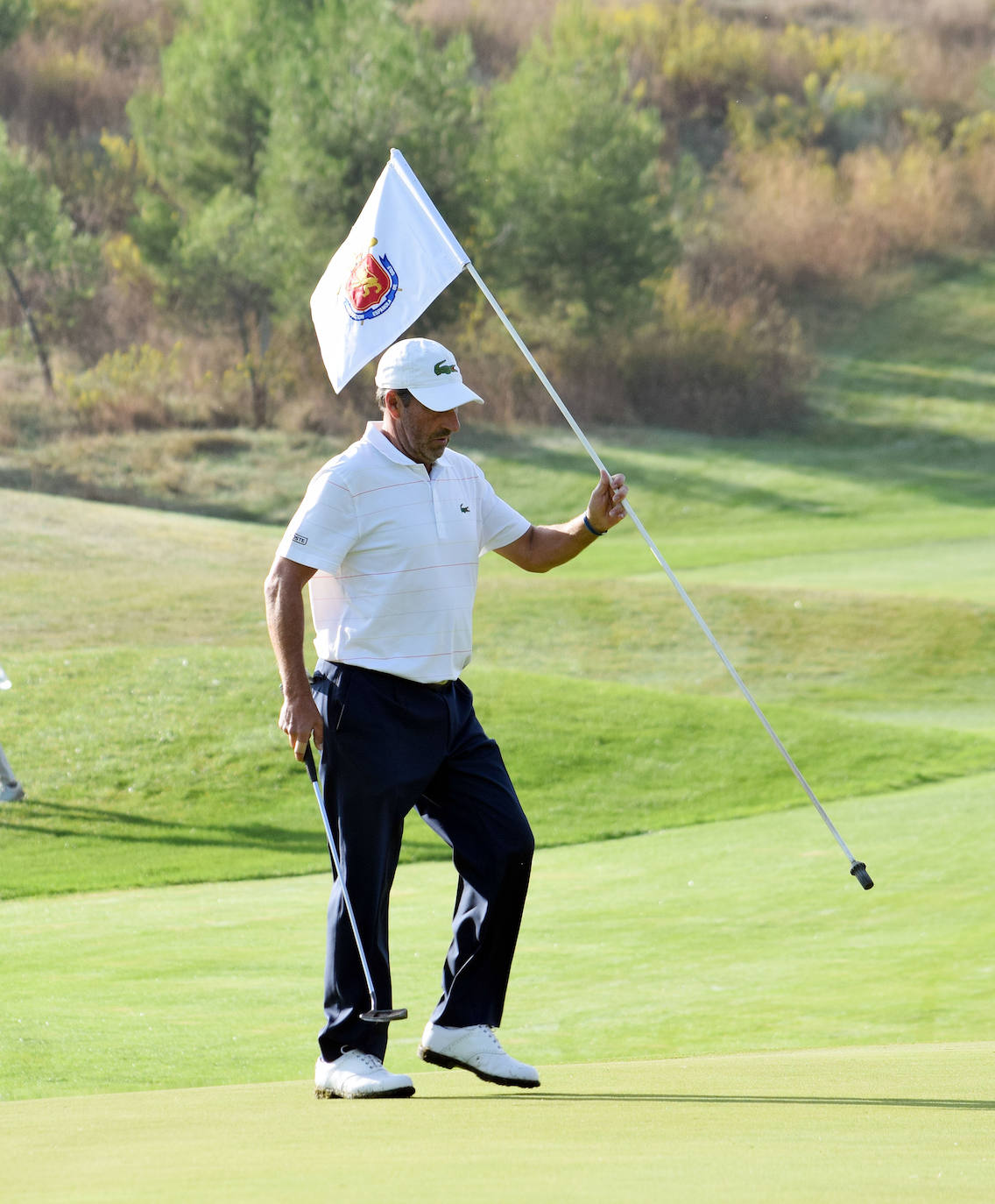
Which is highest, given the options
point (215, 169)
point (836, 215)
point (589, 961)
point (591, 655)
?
point (589, 961)

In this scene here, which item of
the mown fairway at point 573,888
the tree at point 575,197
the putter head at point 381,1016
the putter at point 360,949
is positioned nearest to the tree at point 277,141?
the tree at point 575,197

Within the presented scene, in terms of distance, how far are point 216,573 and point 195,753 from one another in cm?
933

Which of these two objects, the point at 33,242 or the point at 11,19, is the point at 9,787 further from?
the point at 11,19

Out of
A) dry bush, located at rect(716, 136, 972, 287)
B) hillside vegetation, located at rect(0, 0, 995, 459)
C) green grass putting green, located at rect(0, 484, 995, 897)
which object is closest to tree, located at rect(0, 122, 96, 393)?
hillside vegetation, located at rect(0, 0, 995, 459)

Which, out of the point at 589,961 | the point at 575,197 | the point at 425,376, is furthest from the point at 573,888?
the point at 575,197

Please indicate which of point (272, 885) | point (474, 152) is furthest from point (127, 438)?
point (272, 885)

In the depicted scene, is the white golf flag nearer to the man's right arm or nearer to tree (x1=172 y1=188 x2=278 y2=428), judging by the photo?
the man's right arm

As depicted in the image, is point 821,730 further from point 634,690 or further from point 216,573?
point 216,573

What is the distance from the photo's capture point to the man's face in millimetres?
3988

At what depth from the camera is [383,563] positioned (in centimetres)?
394

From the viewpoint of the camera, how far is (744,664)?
56.4ft

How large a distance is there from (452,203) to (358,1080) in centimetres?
2933

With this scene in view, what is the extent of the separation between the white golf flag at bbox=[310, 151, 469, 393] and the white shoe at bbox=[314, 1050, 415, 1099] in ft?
5.60

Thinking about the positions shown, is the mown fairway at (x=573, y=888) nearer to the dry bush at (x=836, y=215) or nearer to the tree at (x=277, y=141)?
the tree at (x=277, y=141)
